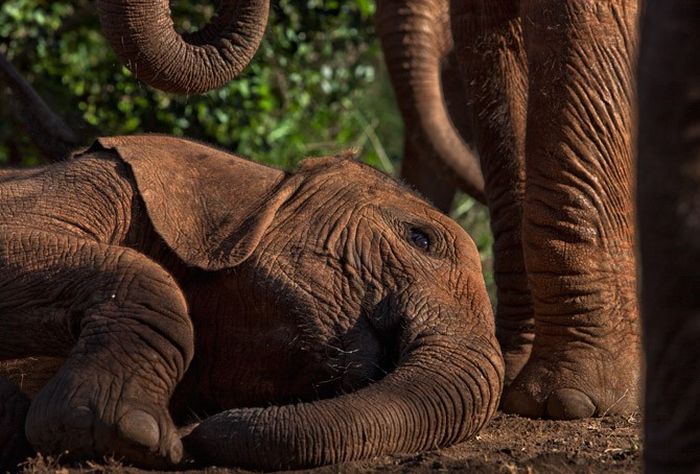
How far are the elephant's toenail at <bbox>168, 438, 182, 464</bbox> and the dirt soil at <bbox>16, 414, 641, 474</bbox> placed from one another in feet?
0.26

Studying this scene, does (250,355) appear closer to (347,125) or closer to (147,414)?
(147,414)

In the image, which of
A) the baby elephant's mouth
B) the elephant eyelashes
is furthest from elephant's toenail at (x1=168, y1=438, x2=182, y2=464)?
the elephant eyelashes

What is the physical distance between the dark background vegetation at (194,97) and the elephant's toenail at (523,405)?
11.0 feet

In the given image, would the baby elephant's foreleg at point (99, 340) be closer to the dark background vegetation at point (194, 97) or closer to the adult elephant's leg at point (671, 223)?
the adult elephant's leg at point (671, 223)

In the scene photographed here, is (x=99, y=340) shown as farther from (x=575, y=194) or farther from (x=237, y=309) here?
(x=575, y=194)

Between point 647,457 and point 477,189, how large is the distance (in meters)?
5.33

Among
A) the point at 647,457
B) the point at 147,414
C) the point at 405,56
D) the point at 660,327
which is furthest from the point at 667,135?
the point at 405,56

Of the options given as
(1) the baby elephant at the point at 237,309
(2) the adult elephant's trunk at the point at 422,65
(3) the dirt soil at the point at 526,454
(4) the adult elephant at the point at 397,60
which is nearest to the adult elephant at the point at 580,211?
(3) the dirt soil at the point at 526,454

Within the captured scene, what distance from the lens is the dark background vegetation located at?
8109mm

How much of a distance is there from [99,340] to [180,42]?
4.34 ft

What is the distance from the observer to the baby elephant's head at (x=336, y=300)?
11.4 feet

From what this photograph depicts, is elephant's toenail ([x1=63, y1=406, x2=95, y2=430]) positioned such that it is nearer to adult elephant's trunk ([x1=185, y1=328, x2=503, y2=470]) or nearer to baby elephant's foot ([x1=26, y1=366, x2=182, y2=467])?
baby elephant's foot ([x1=26, y1=366, x2=182, y2=467])

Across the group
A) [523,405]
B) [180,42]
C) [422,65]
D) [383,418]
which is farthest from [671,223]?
[422,65]

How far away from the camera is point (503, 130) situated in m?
5.53
